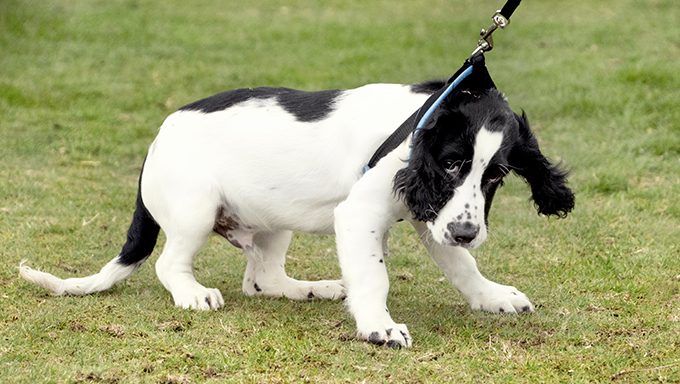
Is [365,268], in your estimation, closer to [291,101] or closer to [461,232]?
[461,232]

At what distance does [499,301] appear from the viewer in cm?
577

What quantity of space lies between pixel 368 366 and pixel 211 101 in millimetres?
2018

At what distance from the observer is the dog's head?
4.91 metres

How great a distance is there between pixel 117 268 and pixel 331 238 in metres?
2.04

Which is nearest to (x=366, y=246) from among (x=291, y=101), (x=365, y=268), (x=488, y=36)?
(x=365, y=268)

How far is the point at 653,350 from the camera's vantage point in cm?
504

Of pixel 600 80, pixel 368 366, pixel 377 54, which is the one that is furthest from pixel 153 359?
pixel 377 54

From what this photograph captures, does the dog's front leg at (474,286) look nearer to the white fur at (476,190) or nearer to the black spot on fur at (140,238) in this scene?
the white fur at (476,190)

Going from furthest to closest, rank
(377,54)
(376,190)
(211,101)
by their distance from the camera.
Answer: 1. (377,54)
2. (211,101)
3. (376,190)

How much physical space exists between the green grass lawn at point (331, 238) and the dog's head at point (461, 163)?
60 cm

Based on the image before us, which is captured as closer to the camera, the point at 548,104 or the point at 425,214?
the point at 425,214

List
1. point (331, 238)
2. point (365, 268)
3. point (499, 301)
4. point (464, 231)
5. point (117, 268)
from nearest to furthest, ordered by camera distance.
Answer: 1. point (464, 231)
2. point (365, 268)
3. point (499, 301)
4. point (117, 268)
5. point (331, 238)

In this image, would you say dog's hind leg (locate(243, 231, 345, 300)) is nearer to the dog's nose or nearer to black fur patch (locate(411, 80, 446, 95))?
black fur patch (locate(411, 80, 446, 95))

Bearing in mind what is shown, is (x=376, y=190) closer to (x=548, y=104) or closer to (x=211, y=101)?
(x=211, y=101)
